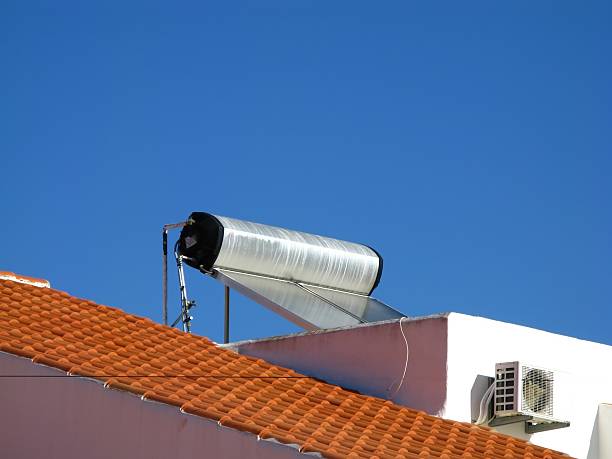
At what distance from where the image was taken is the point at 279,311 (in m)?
18.7

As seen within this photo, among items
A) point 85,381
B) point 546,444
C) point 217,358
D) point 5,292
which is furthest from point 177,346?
point 546,444

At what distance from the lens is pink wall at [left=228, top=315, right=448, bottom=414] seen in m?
16.1

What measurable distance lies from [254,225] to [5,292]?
15.9 ft

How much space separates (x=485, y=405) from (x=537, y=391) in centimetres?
63

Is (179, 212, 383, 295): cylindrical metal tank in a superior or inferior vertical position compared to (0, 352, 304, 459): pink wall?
superior

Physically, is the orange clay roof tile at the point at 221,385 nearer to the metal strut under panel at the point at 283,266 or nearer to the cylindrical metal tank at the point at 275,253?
the metal strut under panel at the point at 283,266

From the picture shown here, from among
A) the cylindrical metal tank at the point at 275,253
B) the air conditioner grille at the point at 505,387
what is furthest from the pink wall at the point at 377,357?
the cylindrical metal tank at the point at 275,253

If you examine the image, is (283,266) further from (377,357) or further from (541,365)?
(541,365)

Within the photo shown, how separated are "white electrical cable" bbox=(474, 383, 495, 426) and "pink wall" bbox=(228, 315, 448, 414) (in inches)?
21.1

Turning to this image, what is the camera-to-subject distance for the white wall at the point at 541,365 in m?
16.1

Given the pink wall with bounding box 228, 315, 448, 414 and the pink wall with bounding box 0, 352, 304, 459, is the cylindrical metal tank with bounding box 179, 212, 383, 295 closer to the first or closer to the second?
the pink wall with bounding box 228, 315, 448, 414

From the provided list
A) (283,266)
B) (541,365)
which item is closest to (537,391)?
(541,365)

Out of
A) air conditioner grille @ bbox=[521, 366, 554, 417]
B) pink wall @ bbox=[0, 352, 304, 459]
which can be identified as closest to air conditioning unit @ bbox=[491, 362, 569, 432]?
air conditioner grille @ bbox=[521, 366, 554, 417]

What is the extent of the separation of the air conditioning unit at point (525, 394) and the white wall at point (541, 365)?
25 centimetres
